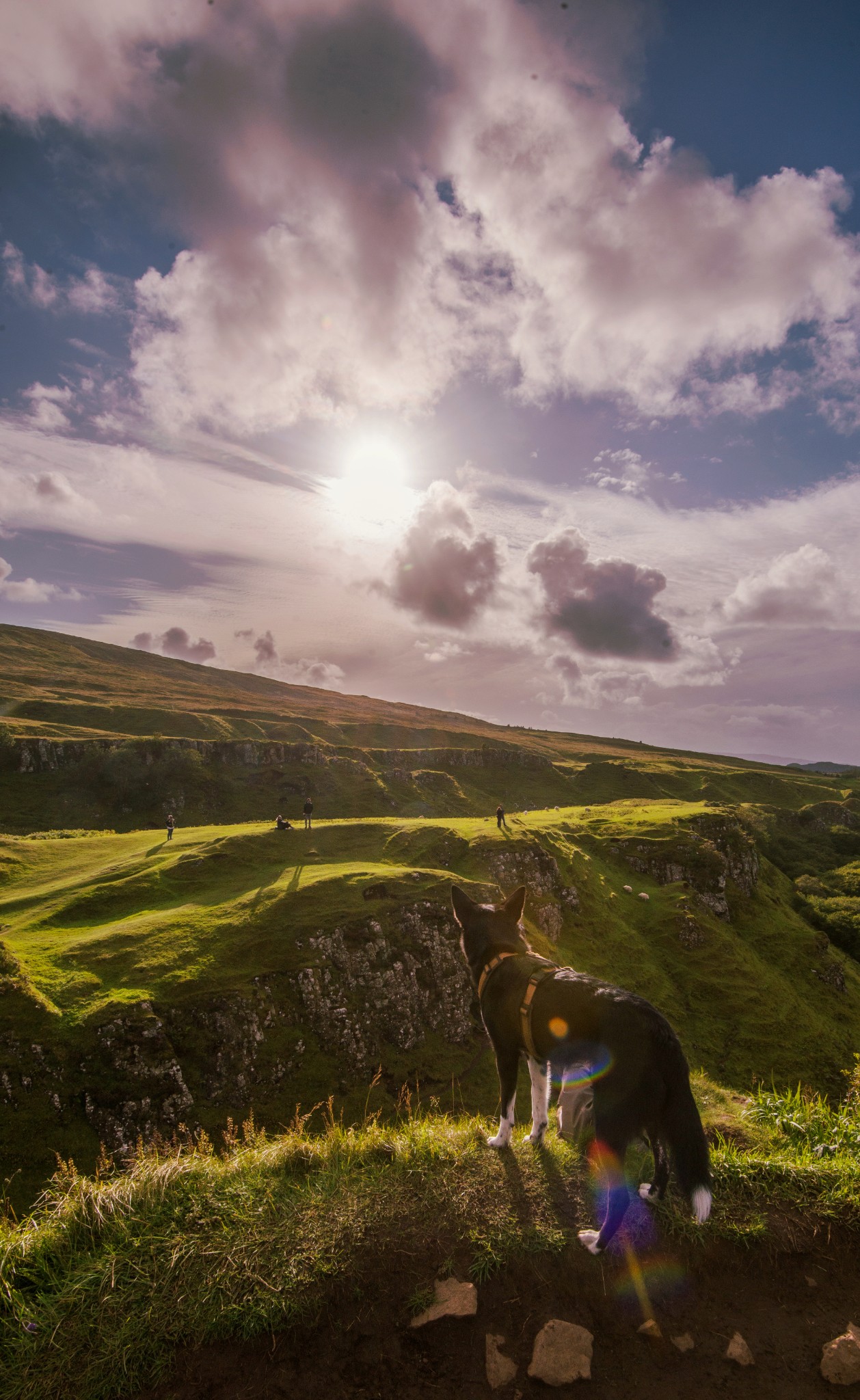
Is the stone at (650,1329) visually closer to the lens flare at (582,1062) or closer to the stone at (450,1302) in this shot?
the stone at (450,1302)

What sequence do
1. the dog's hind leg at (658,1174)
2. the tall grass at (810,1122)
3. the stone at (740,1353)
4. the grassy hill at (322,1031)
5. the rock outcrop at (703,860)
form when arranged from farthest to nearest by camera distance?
the rock outcrop at (703,860) < the tall grass at (810,1122) < the dog's hind leg at (658,1174) < the grassy hill at (322,1031) < the stone at (740,1353)

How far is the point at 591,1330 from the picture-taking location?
469cm

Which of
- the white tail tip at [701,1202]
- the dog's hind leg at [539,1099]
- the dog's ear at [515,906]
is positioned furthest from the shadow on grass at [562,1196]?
the dog's ear at [515,906]

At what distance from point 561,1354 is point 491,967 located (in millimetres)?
3774

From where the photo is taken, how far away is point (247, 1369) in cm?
424

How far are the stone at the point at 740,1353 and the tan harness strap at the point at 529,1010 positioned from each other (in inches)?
108

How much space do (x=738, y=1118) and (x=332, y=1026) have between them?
26.1 meters

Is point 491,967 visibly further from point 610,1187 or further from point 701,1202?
point 701,1202

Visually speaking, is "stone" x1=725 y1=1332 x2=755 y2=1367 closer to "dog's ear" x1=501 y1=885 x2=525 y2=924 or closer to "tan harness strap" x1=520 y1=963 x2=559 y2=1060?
"tan harness strap" x1=520 y1=963 x2=559 y2=1060

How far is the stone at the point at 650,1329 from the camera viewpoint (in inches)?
183

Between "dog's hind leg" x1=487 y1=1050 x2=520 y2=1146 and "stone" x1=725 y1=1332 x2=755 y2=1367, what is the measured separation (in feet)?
9.37

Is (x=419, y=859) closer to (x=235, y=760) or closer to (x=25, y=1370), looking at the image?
(x=25, y=1370)

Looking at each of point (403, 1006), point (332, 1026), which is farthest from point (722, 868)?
point (332, 1026)

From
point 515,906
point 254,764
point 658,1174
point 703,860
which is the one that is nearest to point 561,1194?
point 658,1174
